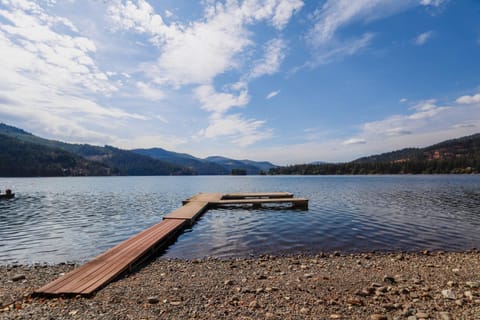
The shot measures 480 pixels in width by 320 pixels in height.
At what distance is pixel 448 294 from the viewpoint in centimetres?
668

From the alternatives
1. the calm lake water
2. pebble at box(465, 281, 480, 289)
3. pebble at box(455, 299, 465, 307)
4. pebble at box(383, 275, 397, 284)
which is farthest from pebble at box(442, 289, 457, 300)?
the calm lake water

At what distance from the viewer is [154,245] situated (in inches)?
473

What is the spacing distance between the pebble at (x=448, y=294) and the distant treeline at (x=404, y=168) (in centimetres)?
17309

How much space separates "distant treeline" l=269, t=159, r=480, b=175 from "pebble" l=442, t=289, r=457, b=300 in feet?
568

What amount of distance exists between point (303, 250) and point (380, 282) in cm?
507

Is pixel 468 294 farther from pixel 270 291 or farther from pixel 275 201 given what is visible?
pixel 275 201

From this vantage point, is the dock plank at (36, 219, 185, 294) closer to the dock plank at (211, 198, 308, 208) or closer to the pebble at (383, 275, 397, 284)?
the pebble at (383, 275, 397, 284)

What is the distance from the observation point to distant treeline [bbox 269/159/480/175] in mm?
135000

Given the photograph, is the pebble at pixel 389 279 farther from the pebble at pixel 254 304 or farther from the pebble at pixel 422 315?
the pebble at pixel 254 304

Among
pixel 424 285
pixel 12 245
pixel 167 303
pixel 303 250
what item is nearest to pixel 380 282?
pixel 424 285

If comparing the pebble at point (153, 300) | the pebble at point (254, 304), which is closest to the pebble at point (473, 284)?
the pebble at point (254, 304)

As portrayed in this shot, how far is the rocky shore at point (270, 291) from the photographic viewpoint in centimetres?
582

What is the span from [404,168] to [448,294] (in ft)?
590

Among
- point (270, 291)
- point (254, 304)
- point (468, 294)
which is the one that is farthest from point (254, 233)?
point (468, 294)
